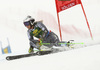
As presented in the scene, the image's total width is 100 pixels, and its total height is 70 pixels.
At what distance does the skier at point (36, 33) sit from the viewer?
9.43 feet

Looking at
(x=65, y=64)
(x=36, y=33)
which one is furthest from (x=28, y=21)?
(x=65, y=64)

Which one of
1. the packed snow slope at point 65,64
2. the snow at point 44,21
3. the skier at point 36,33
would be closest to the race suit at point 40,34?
the skier at point 36,33

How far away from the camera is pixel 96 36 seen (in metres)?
3.72

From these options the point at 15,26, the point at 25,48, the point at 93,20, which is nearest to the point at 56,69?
the point at 25,48

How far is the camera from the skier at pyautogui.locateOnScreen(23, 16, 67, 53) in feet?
9.43

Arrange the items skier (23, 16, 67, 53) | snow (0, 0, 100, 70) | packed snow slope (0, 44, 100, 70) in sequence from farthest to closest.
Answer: snow (0, 0, 100, 70), skier (23, 16, 67, 53), packed snow slope (0, 44, 100, 70)

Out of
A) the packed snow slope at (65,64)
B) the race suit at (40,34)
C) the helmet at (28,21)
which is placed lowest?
the packed snow slope at (65,64)

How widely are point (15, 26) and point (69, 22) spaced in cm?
115

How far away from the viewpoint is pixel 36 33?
288 centimetres

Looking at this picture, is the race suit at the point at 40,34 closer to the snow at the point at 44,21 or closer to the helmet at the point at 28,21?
the helmet at the point at 28,21

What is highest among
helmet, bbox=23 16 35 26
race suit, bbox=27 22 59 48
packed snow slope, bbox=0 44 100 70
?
helmet, bbox=23 16 35 26

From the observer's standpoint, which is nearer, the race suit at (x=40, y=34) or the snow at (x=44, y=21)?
the race suit at (x=40, y=34)

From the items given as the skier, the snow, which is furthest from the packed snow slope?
the snow

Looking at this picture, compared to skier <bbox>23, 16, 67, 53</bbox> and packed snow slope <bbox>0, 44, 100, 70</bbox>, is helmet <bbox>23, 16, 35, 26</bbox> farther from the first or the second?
packed snow slope <bbox>0, 44, 100, 70</bbox>
